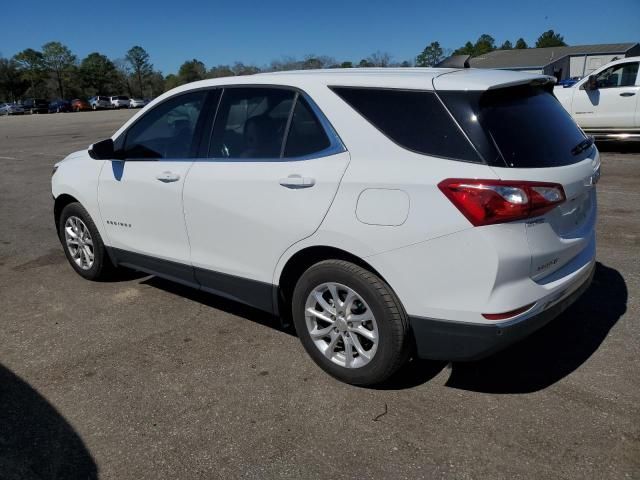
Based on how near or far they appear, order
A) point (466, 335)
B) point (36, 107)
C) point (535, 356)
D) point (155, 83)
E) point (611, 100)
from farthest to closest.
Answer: point (155, 83)
point (36, 107)
point (611, 100)
point (535, 356)
point (466, 335)

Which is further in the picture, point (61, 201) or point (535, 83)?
point (61, 201)

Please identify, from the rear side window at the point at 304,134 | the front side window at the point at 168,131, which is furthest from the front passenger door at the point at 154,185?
the rear side window at the point at 304,134

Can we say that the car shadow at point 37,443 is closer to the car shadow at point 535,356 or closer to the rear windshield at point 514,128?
the car shadow at point 535,356

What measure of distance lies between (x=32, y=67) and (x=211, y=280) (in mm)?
105444

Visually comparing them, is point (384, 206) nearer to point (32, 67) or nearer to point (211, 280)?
point (211, 280)

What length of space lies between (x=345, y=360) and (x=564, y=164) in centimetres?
161

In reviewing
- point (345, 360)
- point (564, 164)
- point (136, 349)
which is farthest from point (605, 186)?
point (136, 349)

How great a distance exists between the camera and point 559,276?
2.91 meters

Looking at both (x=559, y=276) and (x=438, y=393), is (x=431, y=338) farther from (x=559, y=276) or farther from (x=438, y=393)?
(x=559, y=276)

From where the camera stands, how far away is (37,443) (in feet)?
9.14

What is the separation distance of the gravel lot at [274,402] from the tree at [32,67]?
10189 centimetres

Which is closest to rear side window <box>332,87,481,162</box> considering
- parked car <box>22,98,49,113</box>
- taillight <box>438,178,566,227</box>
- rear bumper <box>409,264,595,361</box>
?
taillight <box>438,178,566,227</box>

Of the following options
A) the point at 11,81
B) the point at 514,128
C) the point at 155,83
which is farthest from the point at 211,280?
the point at 155,83

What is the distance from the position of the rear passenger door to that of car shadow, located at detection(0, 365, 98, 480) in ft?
4.20
